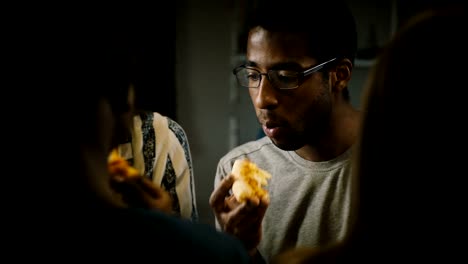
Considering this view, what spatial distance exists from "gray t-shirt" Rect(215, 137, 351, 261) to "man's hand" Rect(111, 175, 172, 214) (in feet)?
2.27

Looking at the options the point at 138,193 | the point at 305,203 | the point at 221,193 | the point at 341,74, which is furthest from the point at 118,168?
the point at 341,74

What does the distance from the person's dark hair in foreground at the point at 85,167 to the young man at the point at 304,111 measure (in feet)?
2.02

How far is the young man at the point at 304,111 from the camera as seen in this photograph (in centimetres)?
135

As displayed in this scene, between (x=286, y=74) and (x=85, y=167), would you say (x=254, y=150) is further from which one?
(x=85, y=167)

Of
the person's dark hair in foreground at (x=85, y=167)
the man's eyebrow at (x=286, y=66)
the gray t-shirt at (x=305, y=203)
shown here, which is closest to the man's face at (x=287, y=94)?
the man's eyebrow at (x=286, y=66)

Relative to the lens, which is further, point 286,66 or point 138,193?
point 286,66

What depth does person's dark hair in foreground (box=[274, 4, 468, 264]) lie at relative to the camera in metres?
0.56

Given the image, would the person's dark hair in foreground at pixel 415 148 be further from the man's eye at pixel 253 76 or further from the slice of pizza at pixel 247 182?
the man's eye at pixel 253 76

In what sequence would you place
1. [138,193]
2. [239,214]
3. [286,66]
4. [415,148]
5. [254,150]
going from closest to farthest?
[415,148] < [138,193] < [239,214] < [286,66] < [254,150]

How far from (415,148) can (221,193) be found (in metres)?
0.71

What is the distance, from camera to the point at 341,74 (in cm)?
144

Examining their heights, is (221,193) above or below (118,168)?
below

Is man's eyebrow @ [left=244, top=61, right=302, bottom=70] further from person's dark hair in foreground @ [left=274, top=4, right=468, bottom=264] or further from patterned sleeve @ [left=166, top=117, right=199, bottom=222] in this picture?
person's dark hair in foreground @ [left=274, top=4, right=468, bottom=264]

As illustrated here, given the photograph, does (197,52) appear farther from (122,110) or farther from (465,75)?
(465,75)
